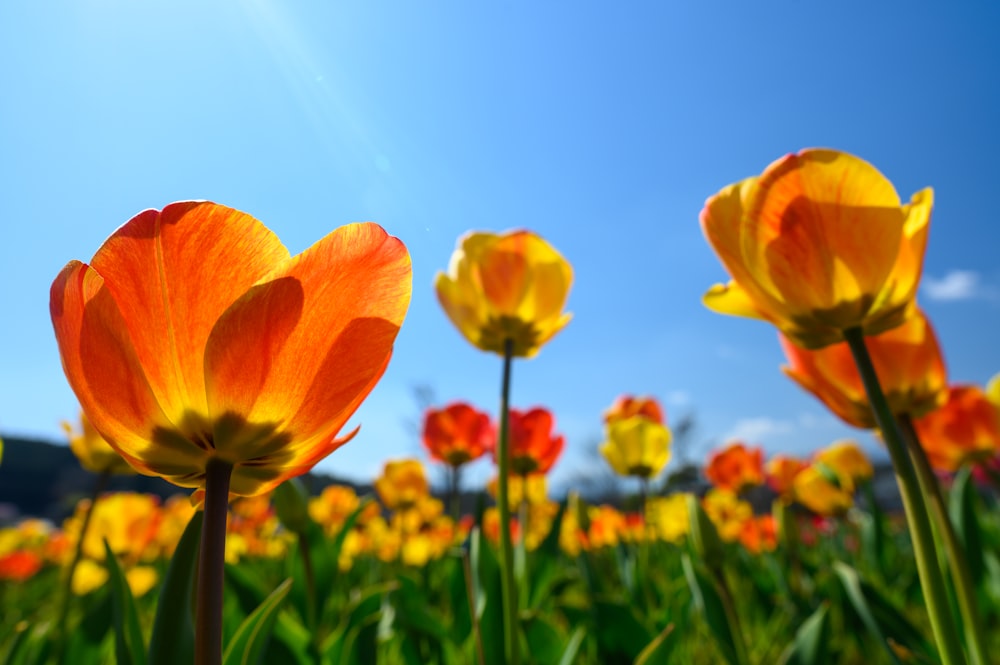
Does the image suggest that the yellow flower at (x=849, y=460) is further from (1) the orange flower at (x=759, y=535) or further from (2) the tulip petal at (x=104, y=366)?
(2) the tulip petal at (x=104, y=366)

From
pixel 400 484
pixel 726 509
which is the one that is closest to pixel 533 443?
pixel 400 484

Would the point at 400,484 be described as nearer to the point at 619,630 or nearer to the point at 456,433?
the point at 456,433

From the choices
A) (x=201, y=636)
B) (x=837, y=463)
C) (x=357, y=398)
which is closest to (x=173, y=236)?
(x=357, y=398)

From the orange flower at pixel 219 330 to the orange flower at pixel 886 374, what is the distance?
0.69 meters

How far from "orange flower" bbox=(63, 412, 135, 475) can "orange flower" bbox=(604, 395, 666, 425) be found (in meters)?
1.77

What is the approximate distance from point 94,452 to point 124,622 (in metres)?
1.06

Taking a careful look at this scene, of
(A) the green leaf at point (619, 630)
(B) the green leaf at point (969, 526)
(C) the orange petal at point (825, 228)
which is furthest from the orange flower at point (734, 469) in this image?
(C) the orange petal at point (825, 228)

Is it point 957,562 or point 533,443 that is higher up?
point 533,443

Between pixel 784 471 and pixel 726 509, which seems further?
pixel 726 509

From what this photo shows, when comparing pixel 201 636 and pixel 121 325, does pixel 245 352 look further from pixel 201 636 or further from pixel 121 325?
pixel 201 636

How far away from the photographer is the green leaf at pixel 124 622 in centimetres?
62

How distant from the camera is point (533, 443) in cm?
205

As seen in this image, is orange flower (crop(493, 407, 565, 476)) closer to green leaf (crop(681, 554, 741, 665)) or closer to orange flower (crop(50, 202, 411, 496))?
green leaf (crop(681, 554, 741, 665))

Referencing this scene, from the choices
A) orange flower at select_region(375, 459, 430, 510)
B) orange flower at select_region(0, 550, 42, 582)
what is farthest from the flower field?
orange flower at select_region(0, 550, 42, 582)
